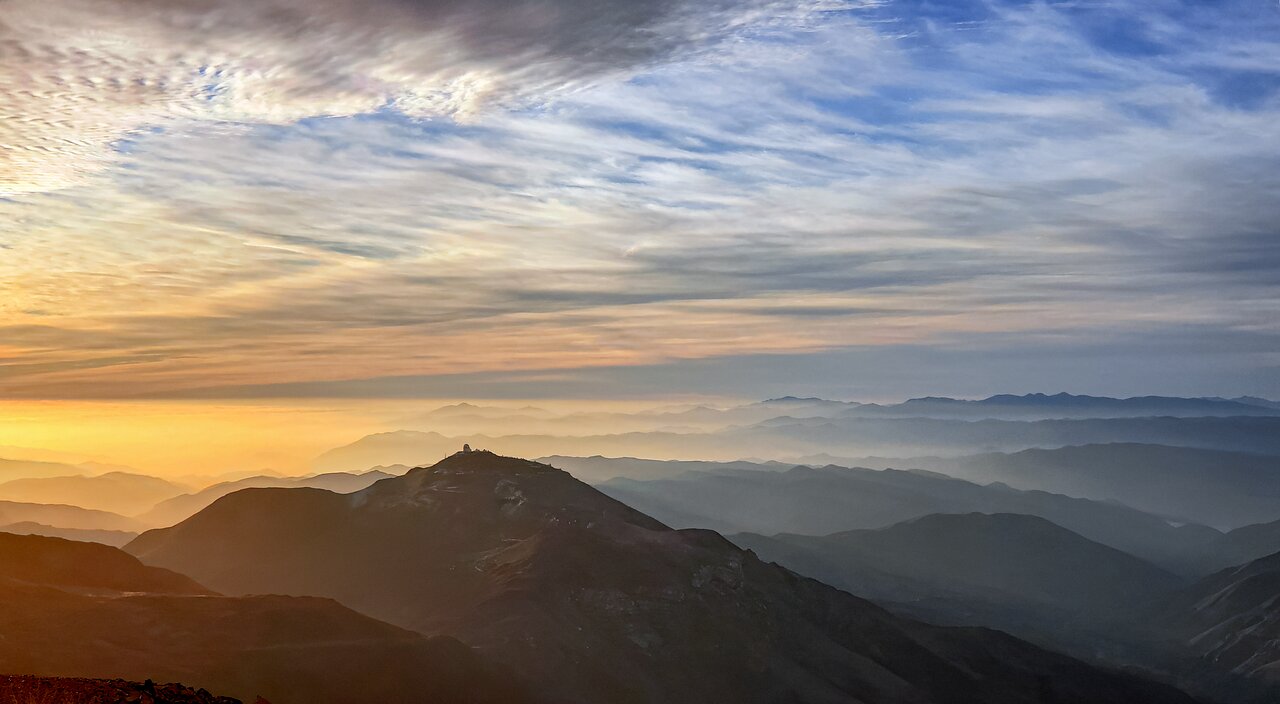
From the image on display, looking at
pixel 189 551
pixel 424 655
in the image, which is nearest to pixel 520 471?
pixel 189 551

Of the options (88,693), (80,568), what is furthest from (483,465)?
(88,693)

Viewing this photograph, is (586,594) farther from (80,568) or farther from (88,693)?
(88,693)

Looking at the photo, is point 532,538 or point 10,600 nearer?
point 10,600

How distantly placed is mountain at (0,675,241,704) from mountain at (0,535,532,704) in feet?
110

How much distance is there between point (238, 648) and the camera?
317ft

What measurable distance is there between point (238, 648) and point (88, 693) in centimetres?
4885

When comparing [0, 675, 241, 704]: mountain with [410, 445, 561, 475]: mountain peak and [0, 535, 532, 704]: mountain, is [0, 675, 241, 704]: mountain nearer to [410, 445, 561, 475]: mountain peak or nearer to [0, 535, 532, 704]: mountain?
[0, 535, 532, 704]: mountain

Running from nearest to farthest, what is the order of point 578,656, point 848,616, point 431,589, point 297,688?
point 297,688
point 578,656
point 431,589
point 848,616

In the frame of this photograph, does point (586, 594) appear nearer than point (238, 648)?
No

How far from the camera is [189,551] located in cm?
17912

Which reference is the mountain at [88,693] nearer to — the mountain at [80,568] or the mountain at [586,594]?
the mountain at [586,594]

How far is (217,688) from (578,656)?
5194cm

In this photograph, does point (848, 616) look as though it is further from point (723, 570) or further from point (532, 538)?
point (532, 538)

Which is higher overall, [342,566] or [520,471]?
[520,471]
